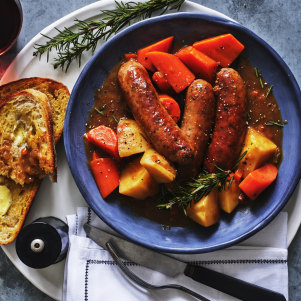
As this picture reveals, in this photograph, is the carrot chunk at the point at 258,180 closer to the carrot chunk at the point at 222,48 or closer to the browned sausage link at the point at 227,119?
the browned sausage link at the point at 227,119

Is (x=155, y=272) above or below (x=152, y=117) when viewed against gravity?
below

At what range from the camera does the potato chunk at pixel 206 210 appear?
2.90 meters

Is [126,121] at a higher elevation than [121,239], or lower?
higher

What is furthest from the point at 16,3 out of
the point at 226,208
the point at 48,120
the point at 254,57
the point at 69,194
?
the point at 226,208

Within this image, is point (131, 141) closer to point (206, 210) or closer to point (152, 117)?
point (152, 117)

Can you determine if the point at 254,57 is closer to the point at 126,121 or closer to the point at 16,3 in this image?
the point at 126,121

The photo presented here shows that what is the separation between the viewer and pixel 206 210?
2.90 meters

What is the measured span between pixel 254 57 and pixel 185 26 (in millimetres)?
544

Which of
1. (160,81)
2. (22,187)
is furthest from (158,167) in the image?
(22,187)

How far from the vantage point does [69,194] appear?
10.6 feet

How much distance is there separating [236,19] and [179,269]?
1941mm

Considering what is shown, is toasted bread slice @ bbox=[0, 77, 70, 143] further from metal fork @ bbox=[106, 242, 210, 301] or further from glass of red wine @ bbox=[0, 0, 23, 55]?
metal fork @ bbox=[106, 242, 210, 301]

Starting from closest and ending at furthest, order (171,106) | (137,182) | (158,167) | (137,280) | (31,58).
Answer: (158,167) < (137,182) < (171,106) < (137,280) < (31,58)

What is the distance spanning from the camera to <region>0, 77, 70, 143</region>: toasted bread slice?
3.18m
